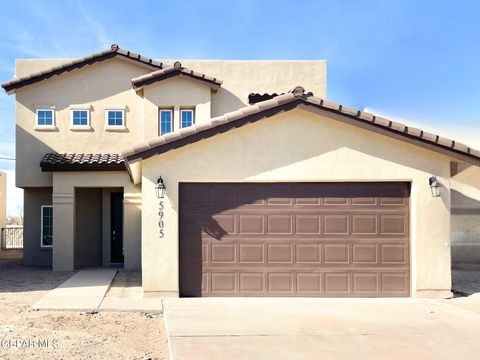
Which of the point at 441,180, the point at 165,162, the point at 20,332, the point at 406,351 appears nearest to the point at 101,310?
the point at 20,332

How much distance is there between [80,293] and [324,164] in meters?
6.27

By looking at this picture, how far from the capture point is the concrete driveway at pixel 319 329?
6.32m

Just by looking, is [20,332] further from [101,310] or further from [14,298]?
[14,298]

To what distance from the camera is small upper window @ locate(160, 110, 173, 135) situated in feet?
50.8

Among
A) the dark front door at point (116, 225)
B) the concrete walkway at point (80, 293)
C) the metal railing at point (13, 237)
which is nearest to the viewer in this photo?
the concrete walkway at point (80, 293)

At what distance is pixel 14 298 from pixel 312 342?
6899mm

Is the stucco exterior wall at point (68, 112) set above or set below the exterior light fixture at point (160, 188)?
above

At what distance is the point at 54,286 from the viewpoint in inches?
458

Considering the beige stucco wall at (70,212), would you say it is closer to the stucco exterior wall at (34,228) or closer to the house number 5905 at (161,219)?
the stucco exterior wall at (34,228)

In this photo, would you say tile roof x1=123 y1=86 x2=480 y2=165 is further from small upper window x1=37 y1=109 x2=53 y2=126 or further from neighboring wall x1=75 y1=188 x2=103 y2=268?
small upper window x1=37 y1=109 x2=53 y2=126

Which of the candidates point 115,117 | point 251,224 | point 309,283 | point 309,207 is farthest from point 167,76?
point 309,283

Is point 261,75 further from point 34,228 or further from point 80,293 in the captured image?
point 80,293

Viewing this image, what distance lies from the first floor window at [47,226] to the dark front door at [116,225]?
217 cm

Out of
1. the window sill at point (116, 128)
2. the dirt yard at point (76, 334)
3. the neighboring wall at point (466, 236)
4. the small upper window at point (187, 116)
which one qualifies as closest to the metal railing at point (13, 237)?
the window sill at point (116, 128)
